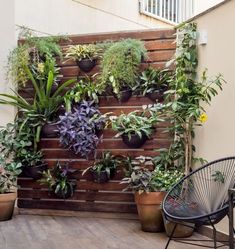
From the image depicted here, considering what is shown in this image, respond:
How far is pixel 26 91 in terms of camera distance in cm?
496

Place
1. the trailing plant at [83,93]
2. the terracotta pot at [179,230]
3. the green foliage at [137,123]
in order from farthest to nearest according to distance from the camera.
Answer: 1. the trailing plant at [83,93]
2. the green foliage at [137,123]
3. the terracotta pot at [179,230]

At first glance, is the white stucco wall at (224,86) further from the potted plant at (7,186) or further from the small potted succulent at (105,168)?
the potted plant at (7,186)

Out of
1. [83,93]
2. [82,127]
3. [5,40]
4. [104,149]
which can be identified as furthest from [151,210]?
[5,40]

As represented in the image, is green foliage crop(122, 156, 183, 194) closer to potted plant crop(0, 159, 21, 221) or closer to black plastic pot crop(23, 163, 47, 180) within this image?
black plastic pot crop(23, 163, 47, 180)

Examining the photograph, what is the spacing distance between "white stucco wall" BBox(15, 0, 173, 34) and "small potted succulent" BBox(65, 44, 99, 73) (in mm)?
887

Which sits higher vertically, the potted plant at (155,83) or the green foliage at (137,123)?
the potted plant at (155,83)

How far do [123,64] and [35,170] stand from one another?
1575 mm

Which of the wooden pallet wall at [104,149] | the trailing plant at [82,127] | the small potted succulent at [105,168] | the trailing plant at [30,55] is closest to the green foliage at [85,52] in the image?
the wooden pallet wall at [104,149]

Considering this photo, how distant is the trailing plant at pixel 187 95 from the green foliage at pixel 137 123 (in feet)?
0.64

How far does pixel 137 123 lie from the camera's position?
4254 millimetres

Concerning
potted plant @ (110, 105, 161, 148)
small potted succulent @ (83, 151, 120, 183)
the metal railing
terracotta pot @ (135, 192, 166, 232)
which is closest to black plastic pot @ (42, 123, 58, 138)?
small potted succulent @ (83, 151, 120, 183)

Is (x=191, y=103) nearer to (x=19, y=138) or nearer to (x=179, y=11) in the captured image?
(x=19, y=138)

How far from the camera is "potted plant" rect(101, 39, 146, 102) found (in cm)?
438

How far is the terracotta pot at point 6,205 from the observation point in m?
4.44
